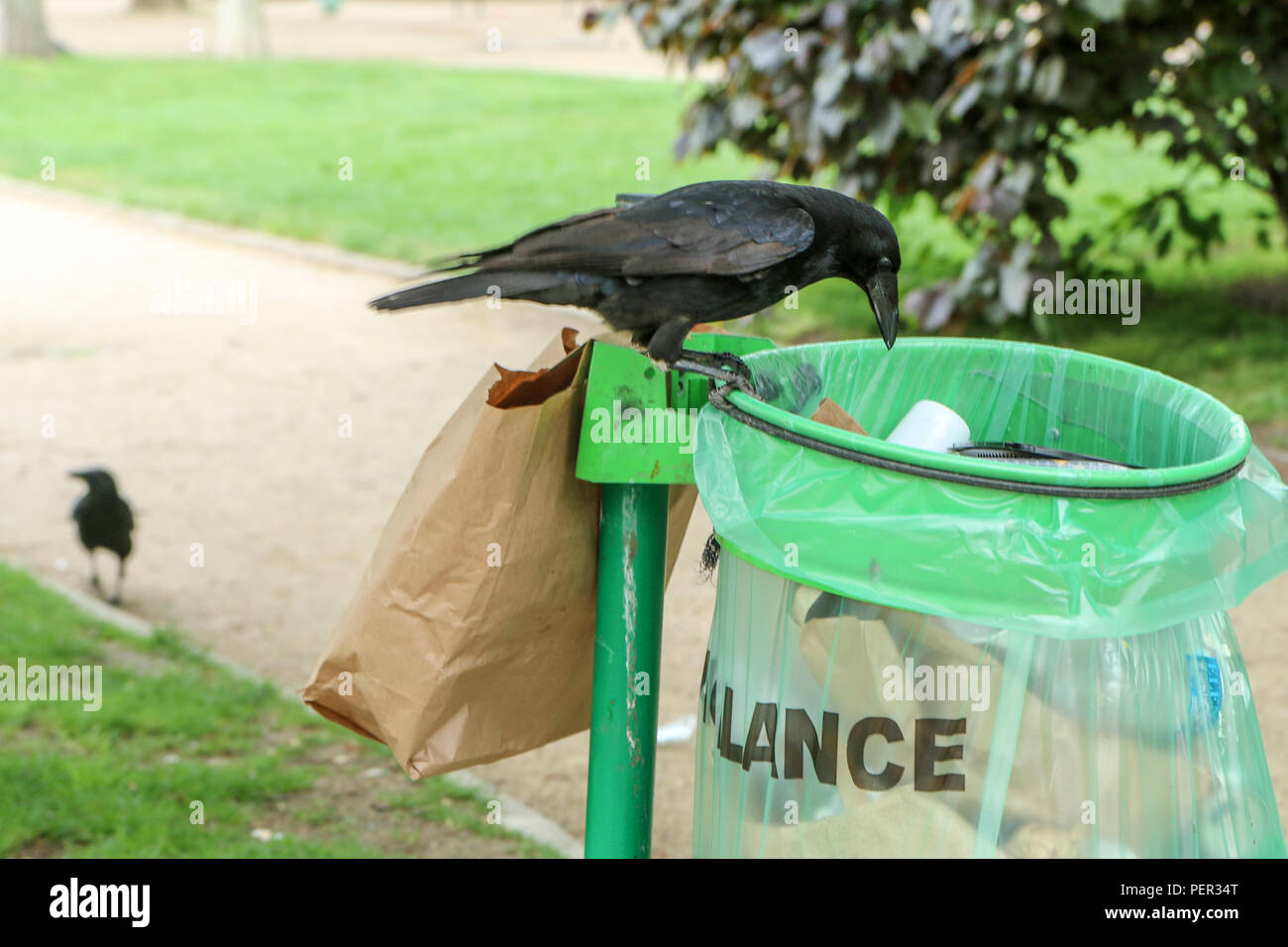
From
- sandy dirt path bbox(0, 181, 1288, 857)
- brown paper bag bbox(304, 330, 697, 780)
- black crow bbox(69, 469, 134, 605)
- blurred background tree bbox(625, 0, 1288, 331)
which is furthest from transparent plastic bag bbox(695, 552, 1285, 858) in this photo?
blurred background tree bbox(625, 0, 1288, 331)

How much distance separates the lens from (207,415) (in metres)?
6.09

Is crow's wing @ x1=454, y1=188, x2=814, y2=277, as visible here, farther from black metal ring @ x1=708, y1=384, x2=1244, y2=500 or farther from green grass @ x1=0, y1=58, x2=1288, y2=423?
green grass @ x1=0, y1=58, x2=1288, y2=423

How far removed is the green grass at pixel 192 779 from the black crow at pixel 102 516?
1.53 feet

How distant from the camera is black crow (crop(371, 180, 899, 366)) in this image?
2.16 metres

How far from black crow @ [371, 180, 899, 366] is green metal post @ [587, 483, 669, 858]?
252 mm

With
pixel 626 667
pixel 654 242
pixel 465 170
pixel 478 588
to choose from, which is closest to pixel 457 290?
pixel 654 242

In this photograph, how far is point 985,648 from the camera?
1.72m

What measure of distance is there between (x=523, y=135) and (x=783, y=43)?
696cm

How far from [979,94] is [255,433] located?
3314 mm

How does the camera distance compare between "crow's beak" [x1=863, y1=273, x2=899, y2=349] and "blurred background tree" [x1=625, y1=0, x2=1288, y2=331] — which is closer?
"crow's beak" [x1=863, y1=273, x2=899, y2=349]

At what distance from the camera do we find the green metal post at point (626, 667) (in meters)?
2.04

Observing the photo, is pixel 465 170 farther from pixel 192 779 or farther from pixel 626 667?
pixel 626 667

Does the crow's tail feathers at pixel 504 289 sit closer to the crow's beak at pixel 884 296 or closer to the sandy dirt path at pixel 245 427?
the crow's beak at pixel 884 296

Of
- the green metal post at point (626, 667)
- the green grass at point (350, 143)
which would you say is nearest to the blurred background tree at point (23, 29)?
the green grass at point (350, 143)
